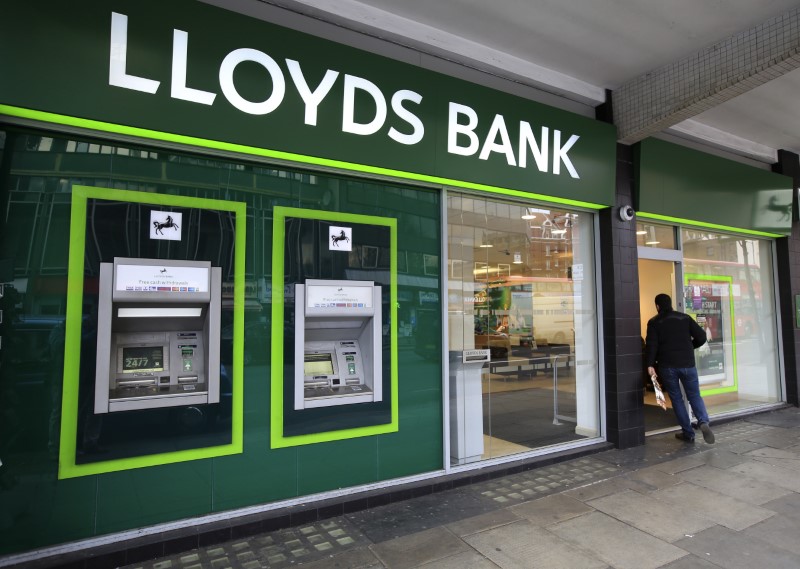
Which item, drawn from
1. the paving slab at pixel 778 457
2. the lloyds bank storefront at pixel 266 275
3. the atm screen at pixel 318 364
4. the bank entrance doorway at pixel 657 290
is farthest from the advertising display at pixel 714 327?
the atm screen at pixel 318 364

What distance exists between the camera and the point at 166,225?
3109 mm

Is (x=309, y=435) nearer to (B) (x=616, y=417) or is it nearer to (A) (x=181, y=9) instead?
(A) (x=181, y=9)

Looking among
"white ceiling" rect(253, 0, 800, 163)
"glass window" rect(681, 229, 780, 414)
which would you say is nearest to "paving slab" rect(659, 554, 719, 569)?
"white ceiling" rect(253, 0, 800, 163)

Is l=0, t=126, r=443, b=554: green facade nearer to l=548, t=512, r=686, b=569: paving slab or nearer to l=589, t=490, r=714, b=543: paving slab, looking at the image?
l=548, t=512, r=686, b=569: paving slab

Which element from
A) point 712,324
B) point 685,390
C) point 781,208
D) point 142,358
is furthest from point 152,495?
point 781,208

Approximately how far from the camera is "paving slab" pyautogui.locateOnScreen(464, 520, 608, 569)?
9.20ft

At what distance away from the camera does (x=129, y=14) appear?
2.81 metres

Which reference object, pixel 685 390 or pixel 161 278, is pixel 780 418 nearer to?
pixel 685 390

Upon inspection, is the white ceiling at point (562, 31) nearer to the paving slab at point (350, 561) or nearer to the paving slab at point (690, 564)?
the paving slab at point (350, 561)

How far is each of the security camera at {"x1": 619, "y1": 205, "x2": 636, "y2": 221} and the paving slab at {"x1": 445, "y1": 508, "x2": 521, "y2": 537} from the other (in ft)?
11.2

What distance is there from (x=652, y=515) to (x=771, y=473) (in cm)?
179

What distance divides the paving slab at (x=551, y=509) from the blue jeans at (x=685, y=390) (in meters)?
2.38

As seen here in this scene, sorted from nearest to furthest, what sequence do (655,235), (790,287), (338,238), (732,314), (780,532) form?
1. (780,532)
2. (338,238)
3. (655,235)
4. (732,314)
5. (790,287)

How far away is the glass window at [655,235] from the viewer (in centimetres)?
574
